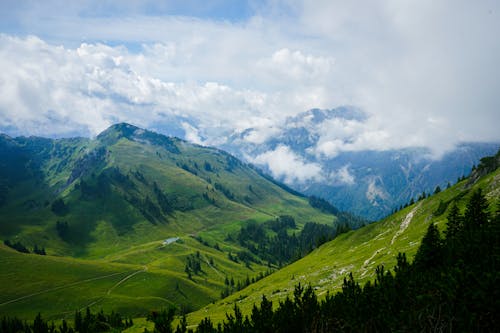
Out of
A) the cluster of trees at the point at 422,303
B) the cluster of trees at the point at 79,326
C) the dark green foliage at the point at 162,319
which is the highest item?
the dark green foliage at the point at 162,319

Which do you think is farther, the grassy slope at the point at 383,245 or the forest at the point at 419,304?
the grassy slope at the point at 383,245

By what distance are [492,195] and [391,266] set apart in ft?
129

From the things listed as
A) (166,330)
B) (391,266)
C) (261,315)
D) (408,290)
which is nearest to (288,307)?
(261,315)

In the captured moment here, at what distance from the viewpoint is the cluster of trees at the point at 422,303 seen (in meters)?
28.4

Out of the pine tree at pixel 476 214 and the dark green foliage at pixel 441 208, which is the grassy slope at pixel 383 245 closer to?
the dark green foliage at pixel 441 208

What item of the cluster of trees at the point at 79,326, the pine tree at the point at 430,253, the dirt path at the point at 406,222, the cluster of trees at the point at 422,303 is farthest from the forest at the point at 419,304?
the dirt path at the point at 406,222

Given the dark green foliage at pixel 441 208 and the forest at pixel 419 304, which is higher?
the dark green foliage at pixel 441 208

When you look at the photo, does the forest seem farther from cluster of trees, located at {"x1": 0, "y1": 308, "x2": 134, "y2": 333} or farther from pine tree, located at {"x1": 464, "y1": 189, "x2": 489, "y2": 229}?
cluster of trees, located at {"x1": 0, "y1": 308, "x2": 134, "y2": 333}

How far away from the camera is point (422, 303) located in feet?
106

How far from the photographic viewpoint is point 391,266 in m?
79.9

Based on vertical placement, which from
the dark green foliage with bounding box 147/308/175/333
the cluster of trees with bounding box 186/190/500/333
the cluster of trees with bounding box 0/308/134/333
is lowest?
the cluster of trees with bounding box 0/308/134/333

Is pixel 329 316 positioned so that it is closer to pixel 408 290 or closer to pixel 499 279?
pixel 408 290

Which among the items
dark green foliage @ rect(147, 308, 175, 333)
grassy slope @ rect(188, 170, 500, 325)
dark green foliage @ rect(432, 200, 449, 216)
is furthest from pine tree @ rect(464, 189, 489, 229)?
dark green foliage @ rect(147, 308, 175, 333)

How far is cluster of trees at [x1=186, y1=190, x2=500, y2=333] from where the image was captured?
93.1 feet
